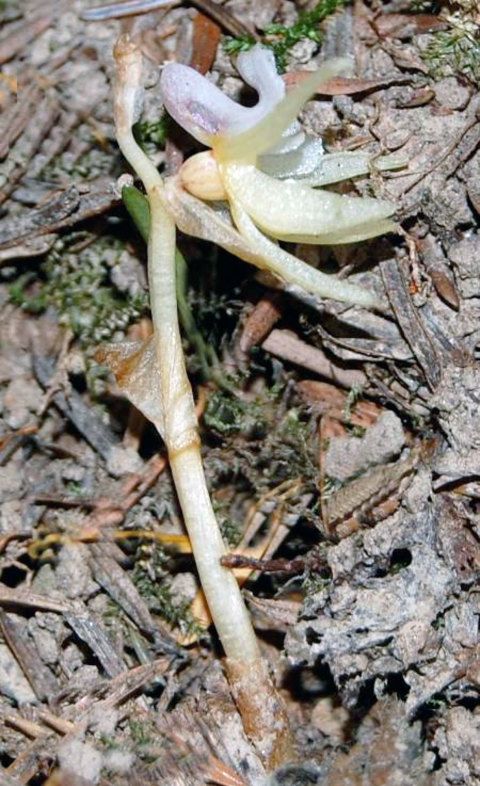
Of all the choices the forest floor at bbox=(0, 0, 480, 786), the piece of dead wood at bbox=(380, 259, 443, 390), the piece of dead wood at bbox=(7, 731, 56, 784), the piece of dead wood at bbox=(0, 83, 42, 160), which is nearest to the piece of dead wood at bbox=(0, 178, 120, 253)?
the forest floor at bbox=(0, 0, 480, 786)

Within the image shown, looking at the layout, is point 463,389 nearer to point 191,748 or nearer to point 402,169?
point 402,169

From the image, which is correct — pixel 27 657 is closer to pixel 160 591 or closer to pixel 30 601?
pixel 30 601

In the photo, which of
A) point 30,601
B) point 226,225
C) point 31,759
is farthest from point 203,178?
point 31,759

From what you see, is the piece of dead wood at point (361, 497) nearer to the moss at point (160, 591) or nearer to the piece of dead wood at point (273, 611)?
the piece of dead wood at point (273, 611)

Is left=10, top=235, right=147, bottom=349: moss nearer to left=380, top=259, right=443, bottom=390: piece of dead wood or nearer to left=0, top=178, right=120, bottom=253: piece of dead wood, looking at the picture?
left=0, top=178, right=120, bottom=253: piece of dead wood

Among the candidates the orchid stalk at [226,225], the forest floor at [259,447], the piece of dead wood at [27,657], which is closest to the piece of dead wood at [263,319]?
the forest floor at [259,447]
